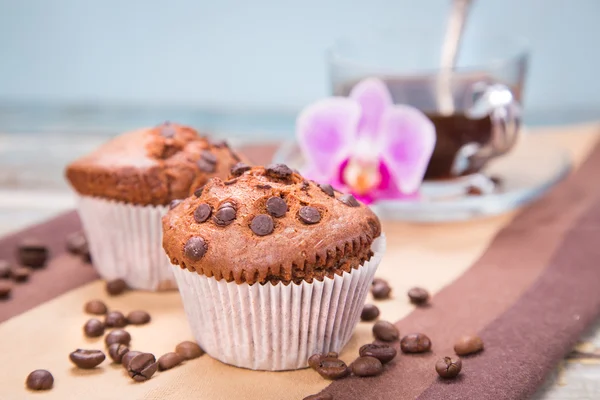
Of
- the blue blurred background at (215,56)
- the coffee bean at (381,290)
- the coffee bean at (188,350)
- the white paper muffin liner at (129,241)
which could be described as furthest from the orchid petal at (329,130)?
the blue blurred background at (215,56)

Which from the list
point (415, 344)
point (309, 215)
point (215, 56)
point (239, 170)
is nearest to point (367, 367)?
point (415, 344)

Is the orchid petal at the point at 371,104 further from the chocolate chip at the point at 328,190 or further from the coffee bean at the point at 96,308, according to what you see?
the coffee bean at the point at 96,308

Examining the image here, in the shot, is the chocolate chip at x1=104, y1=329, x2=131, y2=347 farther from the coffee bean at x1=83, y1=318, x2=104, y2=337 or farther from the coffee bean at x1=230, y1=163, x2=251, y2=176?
the coffee bean at x1=230, y1=163, x2=251, y2=176

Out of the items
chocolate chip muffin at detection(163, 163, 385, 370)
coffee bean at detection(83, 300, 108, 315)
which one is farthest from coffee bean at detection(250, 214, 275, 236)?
coffee bean at detection(83, 300, 108, 315)

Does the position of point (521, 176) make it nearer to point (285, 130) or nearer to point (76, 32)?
point (285, 130)

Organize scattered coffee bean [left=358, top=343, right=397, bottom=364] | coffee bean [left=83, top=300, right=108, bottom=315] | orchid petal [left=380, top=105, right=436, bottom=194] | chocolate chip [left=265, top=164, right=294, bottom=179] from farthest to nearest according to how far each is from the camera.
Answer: orchid petal [left=380, top=105, right=436, bottom=194]
coffee bean [left=83, top=300, right=108, bottom=315]
chocolate chip [left=265, top=164, right=294, bottom=179]
scattered coffee bean [left=358, top=343, right=397, bottom=364]

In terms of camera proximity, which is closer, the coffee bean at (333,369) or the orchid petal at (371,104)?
the coffee bean at (333,369)
